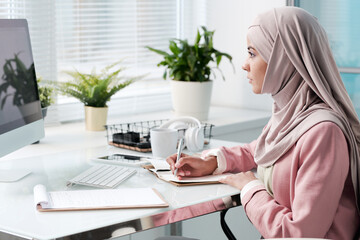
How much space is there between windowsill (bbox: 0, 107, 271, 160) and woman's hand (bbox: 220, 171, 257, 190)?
0.76 m

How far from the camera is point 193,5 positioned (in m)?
3.50

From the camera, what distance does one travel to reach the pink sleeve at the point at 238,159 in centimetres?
179

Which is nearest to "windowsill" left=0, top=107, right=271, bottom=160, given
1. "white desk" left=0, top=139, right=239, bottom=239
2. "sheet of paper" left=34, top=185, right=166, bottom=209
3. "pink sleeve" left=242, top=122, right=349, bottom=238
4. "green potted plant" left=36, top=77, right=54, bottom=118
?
"green potted plant" left=36, top=77, right=54, bottom=118

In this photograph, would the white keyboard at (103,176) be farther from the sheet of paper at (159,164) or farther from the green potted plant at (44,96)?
the green potted plant at (44,96)

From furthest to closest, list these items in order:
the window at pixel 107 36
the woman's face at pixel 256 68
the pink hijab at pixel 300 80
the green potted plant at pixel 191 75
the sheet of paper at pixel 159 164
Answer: the green potted plant at pixel 191 75 < the window at pixel 107 36 < the sheet of paper at pixel 159 164 < the woman's face at pixel 256 68 < the pink hijab at pixel 300 80

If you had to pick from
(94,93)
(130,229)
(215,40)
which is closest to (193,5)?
(215,40)

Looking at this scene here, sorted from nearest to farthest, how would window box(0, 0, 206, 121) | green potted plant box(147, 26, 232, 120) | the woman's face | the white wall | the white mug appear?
the woman's face, the white mug, window box(0, 0, 206, 121), green potted plant box(147, 26, 232, 120), the white wall

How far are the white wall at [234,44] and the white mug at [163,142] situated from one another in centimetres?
138

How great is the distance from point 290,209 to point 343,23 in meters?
1.71

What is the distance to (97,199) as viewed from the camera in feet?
4.83

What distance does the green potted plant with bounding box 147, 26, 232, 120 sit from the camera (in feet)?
9.43

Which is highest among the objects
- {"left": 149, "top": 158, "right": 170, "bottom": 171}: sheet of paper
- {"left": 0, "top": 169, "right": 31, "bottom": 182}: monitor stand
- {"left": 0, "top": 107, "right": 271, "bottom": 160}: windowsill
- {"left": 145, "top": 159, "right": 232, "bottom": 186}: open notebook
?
{"left": 149, "top": 158, "right": 170, "bottom": 171}: sheet of paper

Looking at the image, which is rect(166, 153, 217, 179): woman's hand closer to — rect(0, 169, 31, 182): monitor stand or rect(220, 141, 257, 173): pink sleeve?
rect(220, 141, 257, 173): pink sleeve

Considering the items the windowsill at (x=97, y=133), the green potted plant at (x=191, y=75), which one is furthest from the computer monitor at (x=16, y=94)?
the green potted plant at (x=191, y=75)
